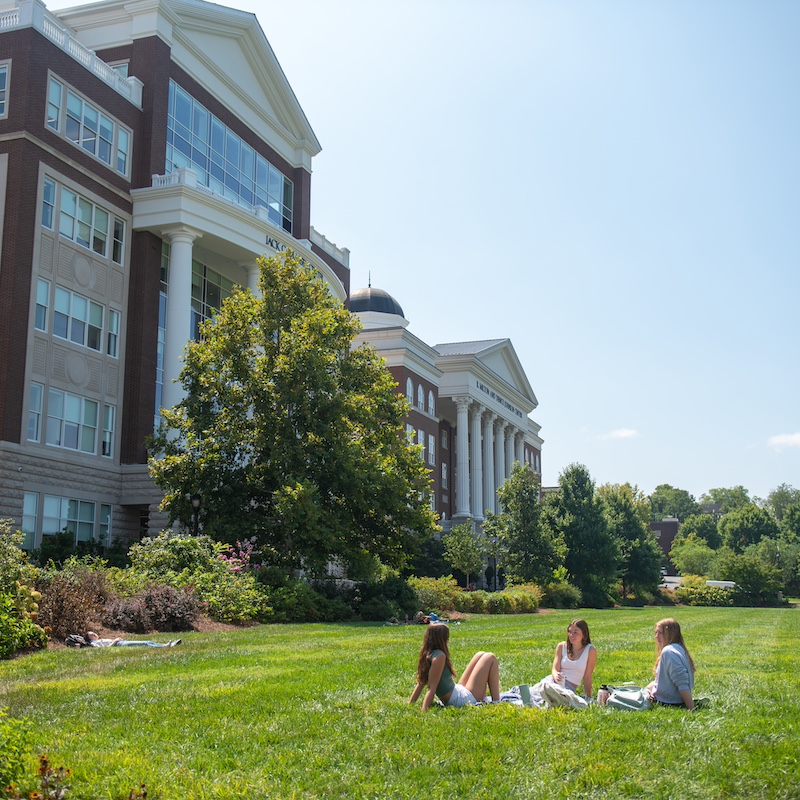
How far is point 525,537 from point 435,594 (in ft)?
57.4

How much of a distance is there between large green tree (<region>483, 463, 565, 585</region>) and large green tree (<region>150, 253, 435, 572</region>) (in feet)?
68.0

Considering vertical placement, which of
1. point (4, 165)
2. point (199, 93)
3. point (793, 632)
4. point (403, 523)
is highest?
point (199, 93)

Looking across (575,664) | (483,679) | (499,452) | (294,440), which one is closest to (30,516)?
(294,440)

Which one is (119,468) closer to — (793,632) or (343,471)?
(343,471)

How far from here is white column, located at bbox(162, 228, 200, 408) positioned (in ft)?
119

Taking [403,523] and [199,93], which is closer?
[403,523]

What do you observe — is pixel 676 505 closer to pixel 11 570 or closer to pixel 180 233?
pixel 180 233

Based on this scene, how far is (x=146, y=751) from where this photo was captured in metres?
7.27

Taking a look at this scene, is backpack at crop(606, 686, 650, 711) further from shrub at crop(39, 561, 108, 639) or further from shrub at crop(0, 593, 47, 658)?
shrub at crop(39, 561, 108, 639)

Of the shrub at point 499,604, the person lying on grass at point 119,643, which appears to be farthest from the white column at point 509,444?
the person lying on grass at point 119,643

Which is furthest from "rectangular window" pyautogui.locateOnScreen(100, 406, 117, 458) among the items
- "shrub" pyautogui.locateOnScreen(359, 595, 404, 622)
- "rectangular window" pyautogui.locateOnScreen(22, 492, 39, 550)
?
"shrub" pyautogui.locateOnScreen(359, 595, 404, 622)

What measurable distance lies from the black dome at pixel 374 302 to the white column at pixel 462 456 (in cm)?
940

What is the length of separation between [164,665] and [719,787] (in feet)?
28.1

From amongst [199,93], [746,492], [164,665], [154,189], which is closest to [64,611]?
[164,665]
